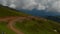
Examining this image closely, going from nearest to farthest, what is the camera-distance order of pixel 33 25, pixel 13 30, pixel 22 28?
pixel 13 30, pixel 22 28, pixel 33 25

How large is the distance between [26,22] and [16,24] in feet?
20.7

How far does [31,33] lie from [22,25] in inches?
277

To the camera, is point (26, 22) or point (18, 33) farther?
point (26, 22)

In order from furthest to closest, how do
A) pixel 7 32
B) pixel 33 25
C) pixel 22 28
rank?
pixel 33 25 < pixel 22 28 < pixel 7 32

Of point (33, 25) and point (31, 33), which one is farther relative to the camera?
point (33, 25)

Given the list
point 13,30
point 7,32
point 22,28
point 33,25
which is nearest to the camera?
point 7,32

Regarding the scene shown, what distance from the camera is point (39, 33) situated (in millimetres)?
73562

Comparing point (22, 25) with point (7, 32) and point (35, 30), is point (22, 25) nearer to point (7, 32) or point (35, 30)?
point (35, 30)

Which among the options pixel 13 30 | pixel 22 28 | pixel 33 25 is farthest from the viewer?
pixel 33 25

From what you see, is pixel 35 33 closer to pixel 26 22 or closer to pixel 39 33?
pixel 39 33

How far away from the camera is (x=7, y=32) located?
212 feet

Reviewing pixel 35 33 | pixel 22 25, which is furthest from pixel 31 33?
pixel 22 25

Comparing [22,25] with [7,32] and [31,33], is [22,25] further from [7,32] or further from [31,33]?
[7,32]

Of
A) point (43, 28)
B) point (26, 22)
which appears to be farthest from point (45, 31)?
point (26, 22)
